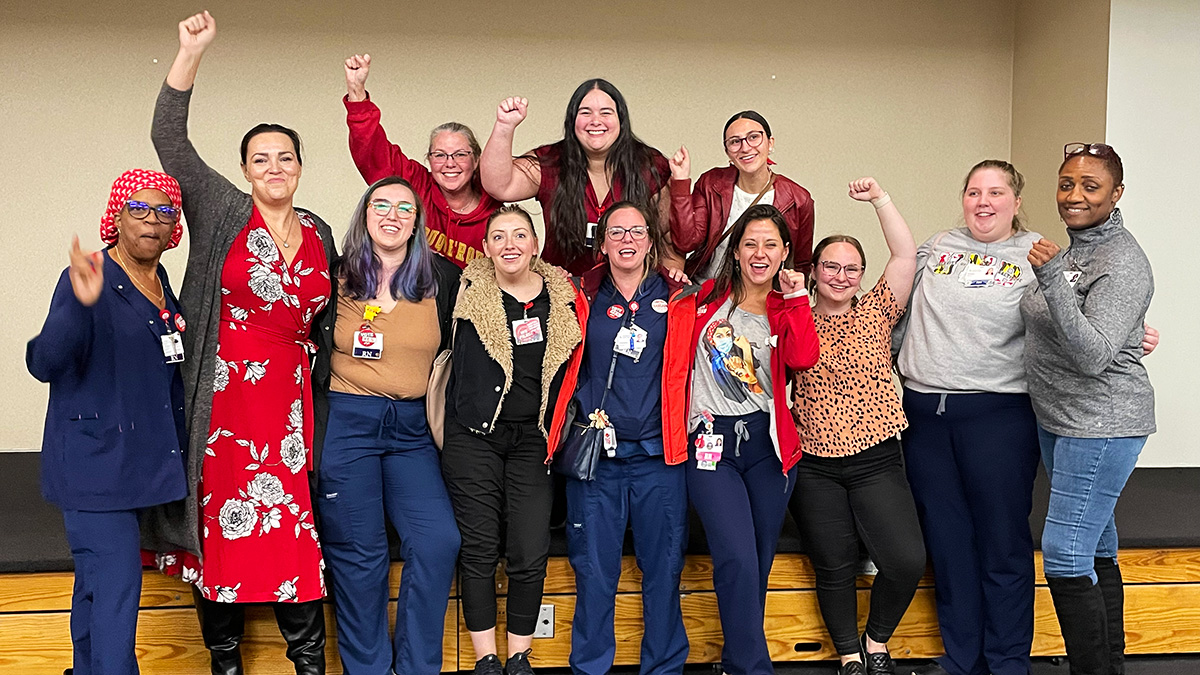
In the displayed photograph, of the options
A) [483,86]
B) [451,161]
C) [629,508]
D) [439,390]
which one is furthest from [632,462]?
[483,86]

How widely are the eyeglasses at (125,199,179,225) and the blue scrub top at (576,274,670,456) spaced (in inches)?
50.0

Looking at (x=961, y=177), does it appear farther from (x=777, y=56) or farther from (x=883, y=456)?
(x=883, y=456)

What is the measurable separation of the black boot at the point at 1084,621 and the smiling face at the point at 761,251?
1257mm

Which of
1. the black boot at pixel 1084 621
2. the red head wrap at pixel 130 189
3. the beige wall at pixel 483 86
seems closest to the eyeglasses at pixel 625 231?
the red head wrap at pixel 130 189

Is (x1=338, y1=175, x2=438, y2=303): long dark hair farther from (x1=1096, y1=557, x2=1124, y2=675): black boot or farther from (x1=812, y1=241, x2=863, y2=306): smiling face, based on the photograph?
(x1=1096, y1=557, x2=1124, y2=675): black boot

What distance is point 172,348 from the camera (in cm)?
267

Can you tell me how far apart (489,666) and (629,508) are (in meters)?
0.65

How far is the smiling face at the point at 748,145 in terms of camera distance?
10.6 feet

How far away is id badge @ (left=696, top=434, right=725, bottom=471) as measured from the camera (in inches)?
120

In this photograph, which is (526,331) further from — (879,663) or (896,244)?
(879,663)

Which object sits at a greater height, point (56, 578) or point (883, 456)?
point (883, 456)

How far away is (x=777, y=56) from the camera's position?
543 cm

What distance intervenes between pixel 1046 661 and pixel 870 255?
2712 mm

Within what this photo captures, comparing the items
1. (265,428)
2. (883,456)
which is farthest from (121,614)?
(883,456)
